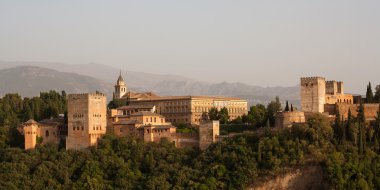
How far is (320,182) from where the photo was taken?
149 ft

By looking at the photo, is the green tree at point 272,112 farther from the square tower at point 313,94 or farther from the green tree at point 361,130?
the green tree at point 361,130

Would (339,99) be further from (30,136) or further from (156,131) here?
(30,136)

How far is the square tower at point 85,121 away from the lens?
5034 centimetres

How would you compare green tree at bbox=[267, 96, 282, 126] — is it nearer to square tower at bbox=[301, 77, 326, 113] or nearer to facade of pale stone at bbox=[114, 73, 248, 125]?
square tower at bbox=[301, 77, 326, 113]

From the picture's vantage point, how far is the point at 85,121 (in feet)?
165

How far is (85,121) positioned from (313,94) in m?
16.0

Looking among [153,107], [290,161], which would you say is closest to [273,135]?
[290,161]

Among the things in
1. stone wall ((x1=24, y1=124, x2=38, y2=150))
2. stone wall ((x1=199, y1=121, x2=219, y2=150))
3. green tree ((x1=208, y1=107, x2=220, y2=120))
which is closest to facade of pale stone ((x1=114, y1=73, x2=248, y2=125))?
green tree ((x1=208, y1=107, x2=220, y2=120))

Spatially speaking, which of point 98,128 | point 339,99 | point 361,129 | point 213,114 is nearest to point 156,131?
point 98,128

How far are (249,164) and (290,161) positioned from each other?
8.33 feet

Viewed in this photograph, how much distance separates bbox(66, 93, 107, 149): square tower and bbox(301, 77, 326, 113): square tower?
14.3 metres

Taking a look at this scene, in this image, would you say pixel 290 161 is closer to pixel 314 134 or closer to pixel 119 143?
pixel 314 134

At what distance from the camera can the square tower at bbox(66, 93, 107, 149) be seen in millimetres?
50344

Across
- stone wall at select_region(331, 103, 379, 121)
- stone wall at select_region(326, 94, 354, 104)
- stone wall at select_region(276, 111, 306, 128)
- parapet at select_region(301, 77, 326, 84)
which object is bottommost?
stone wall at select_region(276, 111, 306, 128)
